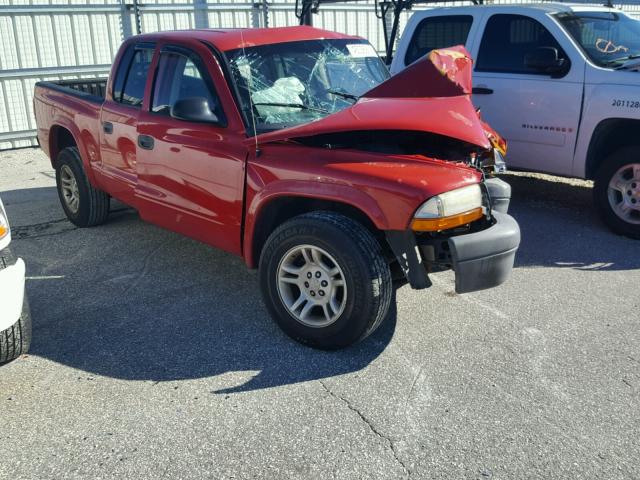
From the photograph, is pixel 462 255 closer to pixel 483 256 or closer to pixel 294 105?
pixel 483 256

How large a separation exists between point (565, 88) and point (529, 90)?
360 millimetres

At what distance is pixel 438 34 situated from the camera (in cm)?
735

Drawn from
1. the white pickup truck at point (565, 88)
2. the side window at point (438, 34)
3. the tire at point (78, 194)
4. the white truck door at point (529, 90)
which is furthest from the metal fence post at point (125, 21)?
the white truck door at point (529, 90)

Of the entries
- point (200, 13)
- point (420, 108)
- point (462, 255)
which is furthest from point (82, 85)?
point (200, 13)

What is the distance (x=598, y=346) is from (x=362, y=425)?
1693mm

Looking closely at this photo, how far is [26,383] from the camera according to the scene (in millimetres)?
3674

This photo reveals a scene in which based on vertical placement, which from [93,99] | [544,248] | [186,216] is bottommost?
[544,248]

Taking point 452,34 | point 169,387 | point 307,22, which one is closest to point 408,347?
point 169,387

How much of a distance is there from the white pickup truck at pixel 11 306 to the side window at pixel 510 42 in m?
5.10

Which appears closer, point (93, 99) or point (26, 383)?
point (26, 383)

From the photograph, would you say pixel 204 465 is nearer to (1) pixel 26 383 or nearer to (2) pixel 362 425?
(2) pixel 362 425

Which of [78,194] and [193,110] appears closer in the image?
[193,110]

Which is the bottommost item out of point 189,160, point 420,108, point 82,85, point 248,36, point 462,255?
point 462,255

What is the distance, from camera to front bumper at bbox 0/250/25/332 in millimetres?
3262
